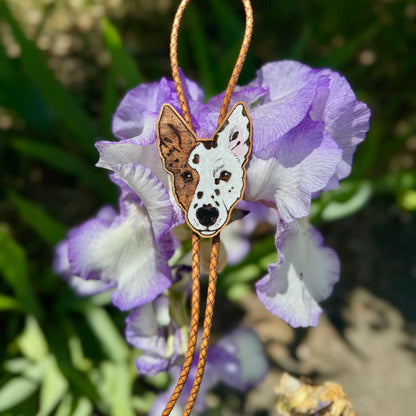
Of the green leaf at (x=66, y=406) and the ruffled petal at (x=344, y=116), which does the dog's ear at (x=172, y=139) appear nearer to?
the ruffled petal at (x=344, y=116)

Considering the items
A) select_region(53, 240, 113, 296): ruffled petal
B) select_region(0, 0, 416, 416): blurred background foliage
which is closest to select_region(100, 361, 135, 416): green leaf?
select_region(0, 0, 416, 416): blurred background foliage

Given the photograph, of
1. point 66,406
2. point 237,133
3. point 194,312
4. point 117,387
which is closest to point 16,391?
point 66,406

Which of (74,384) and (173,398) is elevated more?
(173,398)

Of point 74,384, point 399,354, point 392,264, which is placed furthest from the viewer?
point 392,264

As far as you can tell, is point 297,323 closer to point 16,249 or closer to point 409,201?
point 16,249

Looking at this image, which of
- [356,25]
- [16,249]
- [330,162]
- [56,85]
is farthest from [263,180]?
[356,25]

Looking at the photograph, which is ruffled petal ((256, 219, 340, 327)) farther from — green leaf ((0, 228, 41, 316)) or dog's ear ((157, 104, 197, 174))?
green leaf ((0, 228, 41, 316))
